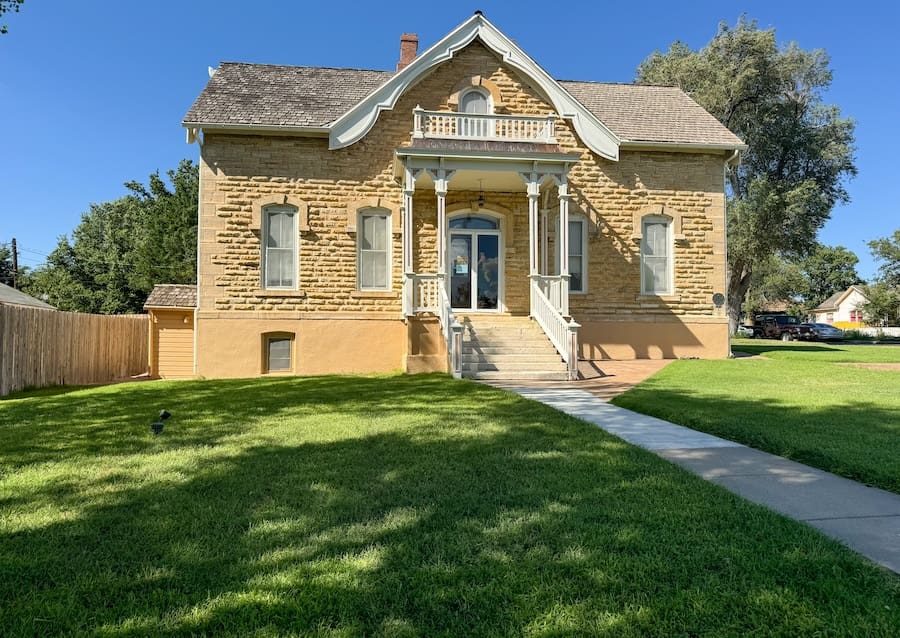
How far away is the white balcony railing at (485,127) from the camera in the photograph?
14864 millimetres

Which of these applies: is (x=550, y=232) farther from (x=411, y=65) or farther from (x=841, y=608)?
(x=841, y=608)

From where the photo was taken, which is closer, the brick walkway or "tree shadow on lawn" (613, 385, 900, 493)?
"tree shadow on lawn" (613, 385, 900, 493)

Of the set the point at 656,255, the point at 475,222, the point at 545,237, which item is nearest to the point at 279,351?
the point at 475,222

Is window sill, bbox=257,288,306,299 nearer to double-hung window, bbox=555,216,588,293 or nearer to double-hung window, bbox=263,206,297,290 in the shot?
double-hung window, bbox=263,206,297,290

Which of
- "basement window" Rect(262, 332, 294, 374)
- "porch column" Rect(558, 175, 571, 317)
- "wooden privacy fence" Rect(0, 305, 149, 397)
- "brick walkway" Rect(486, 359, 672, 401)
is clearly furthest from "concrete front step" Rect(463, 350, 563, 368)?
"wooden privacy fence" Rect(0, 305, 149, 397)

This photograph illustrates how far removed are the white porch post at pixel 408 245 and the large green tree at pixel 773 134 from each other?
22.0 m

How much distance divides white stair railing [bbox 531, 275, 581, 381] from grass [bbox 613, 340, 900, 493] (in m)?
1.68

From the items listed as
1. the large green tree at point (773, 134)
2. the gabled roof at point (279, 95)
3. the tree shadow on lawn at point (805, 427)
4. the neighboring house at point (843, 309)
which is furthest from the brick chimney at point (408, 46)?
the neighboring house at point (843, 309)

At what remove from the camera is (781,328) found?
1631 inches

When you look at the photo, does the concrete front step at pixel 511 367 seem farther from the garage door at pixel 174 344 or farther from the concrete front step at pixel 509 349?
the garage door at pixel 174 344

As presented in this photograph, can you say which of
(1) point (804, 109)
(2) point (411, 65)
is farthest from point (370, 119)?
(1) point (804, 109)

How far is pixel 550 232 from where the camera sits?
16328 mm

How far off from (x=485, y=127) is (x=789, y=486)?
1252 centimetres

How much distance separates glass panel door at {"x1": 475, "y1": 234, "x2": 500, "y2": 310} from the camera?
644 inches
